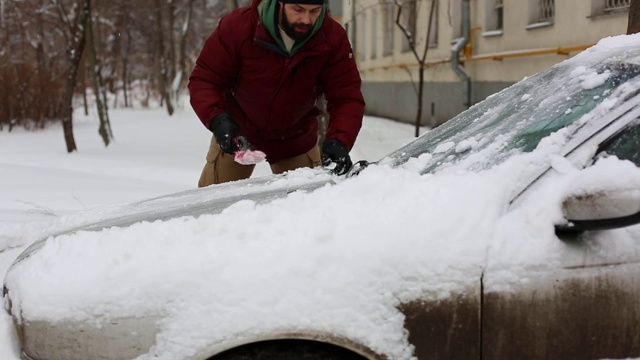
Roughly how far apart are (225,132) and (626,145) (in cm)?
193

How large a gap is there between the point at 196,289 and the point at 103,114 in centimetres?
1207

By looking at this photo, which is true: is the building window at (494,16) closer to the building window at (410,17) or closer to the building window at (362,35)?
the building window at (410,17)

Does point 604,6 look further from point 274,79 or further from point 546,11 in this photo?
point 274,79

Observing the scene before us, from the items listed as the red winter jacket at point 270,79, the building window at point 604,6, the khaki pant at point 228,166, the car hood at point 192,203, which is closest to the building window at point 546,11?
the building window at point 604,6

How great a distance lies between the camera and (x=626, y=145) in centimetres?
190

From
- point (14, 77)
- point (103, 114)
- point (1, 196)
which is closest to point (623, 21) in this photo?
point (1, 196)

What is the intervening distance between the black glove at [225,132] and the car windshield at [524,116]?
3.17 ft

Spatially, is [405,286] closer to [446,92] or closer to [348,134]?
[348,134]

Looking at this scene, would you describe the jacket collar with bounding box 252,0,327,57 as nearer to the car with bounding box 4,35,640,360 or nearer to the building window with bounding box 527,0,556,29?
the car with bounding box 4,35,640,360

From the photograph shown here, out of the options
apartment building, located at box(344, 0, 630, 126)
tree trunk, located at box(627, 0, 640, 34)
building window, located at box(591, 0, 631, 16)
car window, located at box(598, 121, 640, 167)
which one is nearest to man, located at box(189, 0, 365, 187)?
car window, located at box(598, 121, 640, 167)

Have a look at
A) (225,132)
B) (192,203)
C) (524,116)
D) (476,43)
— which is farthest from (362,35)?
(524,116)

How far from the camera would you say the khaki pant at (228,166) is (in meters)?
3.90

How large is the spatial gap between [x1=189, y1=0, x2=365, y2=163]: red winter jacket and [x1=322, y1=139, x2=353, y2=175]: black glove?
12 centimetres

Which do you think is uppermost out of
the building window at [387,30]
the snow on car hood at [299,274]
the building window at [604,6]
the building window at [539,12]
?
the snow on car hood at [299,274]
